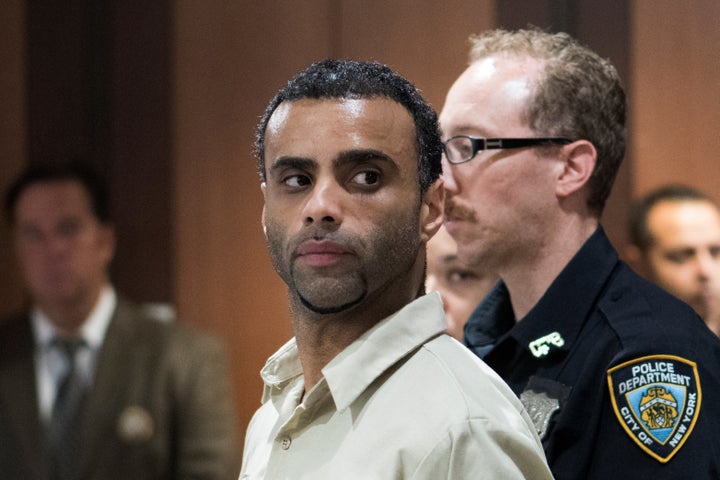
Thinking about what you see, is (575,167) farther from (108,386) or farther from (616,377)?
(108,386)

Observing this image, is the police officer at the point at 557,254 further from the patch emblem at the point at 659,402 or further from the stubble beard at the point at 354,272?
the stubble beard at the point at 354,272

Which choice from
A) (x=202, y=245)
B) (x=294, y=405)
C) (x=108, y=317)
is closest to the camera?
(x=294, y=405)

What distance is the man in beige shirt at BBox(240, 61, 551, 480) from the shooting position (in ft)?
3.51

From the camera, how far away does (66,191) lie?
2.11 metres

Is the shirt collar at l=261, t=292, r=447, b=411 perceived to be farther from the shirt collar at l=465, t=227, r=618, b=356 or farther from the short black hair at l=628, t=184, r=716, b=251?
the short black hair at l=628, t=184, r=716, b=251

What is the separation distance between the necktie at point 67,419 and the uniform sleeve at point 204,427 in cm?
20

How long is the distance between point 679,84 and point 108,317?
151 cm

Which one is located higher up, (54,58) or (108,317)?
(54,58)

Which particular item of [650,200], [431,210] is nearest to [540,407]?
[431,210]

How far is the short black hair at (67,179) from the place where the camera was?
2105 millimetres

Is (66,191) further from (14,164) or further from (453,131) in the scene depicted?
(453,131)

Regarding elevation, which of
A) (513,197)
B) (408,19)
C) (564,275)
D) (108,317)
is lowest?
(108,317)


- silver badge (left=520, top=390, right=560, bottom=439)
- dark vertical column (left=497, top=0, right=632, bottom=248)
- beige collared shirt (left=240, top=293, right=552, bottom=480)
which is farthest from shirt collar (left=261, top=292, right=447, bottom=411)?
dark vertical column (left=497, top=0, right=632, bottom=248)

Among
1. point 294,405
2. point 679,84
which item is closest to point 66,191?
point 294,405
